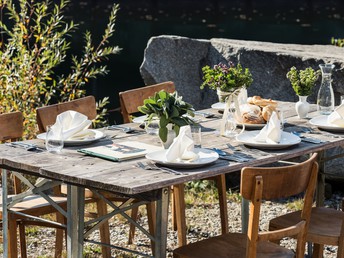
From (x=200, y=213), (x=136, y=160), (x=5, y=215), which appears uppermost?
(x=136, y=160)

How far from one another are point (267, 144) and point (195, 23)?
562 inches

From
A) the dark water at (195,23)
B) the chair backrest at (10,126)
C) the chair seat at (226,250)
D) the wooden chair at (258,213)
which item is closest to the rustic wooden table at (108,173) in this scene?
the chair seat at (226,250)

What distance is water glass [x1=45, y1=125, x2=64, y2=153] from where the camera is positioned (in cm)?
386

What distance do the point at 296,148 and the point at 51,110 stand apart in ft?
4.15

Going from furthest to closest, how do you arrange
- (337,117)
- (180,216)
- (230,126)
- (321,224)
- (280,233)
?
(180,216) < (337,117) < (230,126) < (321,224) < (280,233)

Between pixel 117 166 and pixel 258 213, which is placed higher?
pixel 117 166

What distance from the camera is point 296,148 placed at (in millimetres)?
4004

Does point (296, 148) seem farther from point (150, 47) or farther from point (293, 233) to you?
point (150, 47)

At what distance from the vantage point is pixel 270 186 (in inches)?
135

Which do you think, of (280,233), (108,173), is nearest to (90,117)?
(108,173)

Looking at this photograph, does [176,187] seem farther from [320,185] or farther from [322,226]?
[322,226]

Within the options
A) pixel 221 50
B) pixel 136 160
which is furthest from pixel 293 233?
pixel 221 50

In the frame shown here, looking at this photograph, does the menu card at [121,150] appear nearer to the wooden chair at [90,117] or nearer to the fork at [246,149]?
the fork at [246,149]

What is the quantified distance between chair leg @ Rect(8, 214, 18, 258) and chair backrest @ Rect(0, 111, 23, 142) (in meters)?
0.42
